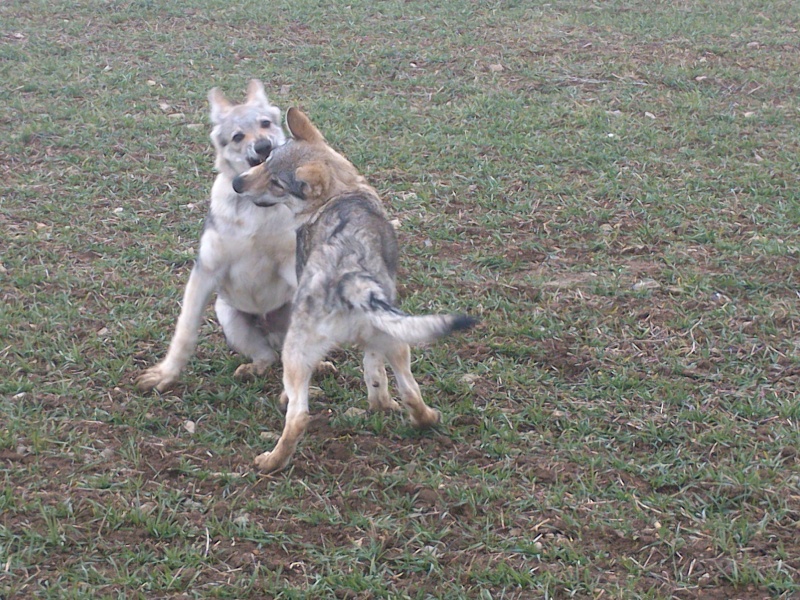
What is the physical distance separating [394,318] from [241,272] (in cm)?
143

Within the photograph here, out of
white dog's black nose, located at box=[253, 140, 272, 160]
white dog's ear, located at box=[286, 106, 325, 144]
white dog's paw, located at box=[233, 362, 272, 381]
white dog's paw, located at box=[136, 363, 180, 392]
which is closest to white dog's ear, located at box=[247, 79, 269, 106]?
white dog's black nose, located at box=[253, 140, 272, 160]

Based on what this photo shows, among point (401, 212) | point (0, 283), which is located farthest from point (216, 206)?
point (401, 212)

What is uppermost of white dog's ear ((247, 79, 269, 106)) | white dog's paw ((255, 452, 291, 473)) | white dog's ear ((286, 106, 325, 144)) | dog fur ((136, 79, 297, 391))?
white dog's ear ((286, 106, 325, 144))

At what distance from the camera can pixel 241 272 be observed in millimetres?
4801

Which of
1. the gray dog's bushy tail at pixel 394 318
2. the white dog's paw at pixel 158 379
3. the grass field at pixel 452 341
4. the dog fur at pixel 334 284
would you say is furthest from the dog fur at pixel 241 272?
the gray dog's bushy tail at pixel 394 318

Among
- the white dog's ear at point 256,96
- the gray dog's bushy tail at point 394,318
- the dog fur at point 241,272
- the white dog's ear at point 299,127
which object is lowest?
the dog fur at point 241,272

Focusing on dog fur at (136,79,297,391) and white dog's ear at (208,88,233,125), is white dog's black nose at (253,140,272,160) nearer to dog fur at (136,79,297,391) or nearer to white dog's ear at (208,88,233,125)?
dog fur at (136,79,297,391)

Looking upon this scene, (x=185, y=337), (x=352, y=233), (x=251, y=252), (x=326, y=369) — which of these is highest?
(x=352, y=233)

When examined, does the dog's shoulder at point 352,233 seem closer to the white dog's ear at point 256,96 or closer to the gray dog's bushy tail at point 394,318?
the gray dog's bushy tail at point 394,318

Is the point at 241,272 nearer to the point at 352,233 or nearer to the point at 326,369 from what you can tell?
the point at 326,369

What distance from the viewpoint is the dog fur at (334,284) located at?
3.89 meters

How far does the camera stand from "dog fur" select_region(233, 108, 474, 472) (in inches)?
153

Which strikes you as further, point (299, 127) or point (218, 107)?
point (218, 107)

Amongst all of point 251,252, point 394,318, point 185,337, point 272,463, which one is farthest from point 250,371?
point 394,318
